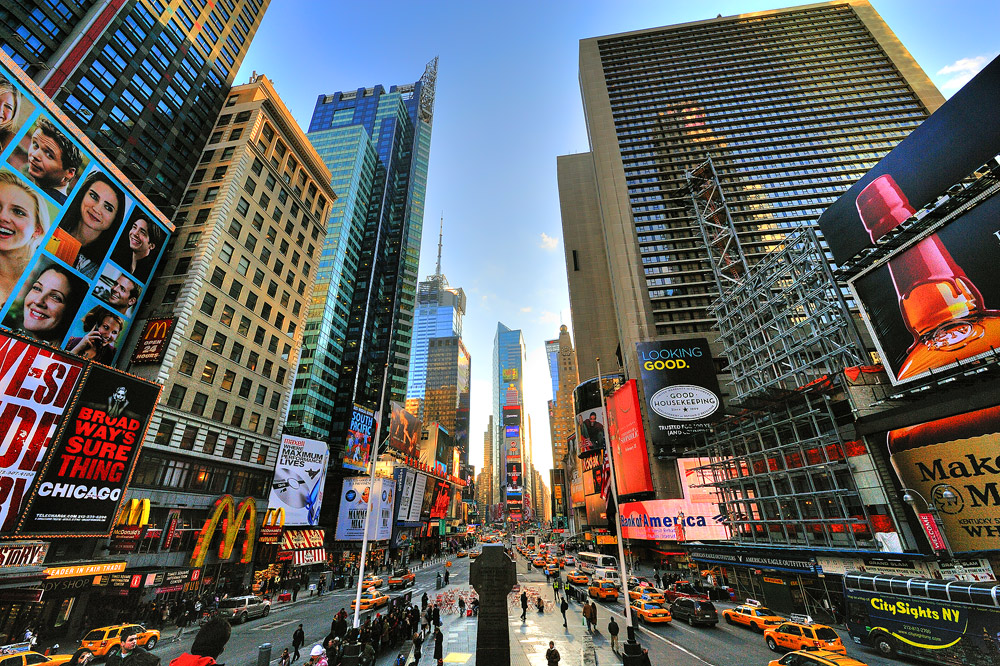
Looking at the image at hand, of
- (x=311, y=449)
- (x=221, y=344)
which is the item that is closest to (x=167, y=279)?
(x=221, y=344)

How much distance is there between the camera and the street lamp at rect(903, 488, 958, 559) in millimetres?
22391

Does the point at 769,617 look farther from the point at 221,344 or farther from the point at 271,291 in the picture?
the point at 271,291

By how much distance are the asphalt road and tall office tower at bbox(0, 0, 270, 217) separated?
1757 inches

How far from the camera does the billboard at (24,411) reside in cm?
2228

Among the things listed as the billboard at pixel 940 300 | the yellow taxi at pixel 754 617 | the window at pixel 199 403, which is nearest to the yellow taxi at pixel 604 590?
the yellow taxi at pixel 754 617

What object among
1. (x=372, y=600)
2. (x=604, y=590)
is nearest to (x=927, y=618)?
(x=604, y=590)

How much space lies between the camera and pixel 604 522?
234 ft

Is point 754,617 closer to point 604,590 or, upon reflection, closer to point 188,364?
point 604,590

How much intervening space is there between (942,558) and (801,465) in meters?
10.1

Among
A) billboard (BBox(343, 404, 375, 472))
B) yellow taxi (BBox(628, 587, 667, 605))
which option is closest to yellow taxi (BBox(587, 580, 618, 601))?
yellow taxi (BBox(628, 587, 667, 605))

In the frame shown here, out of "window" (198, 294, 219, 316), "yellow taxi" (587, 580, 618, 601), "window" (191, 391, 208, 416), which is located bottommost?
"yellow taxi" (587, 580, 618, 601)

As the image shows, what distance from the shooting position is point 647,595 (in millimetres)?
28984

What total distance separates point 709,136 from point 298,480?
332 ft

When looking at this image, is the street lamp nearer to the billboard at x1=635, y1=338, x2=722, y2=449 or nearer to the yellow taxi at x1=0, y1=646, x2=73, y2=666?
the billboard at x1=635, y1=338, x2=722, y2=449
